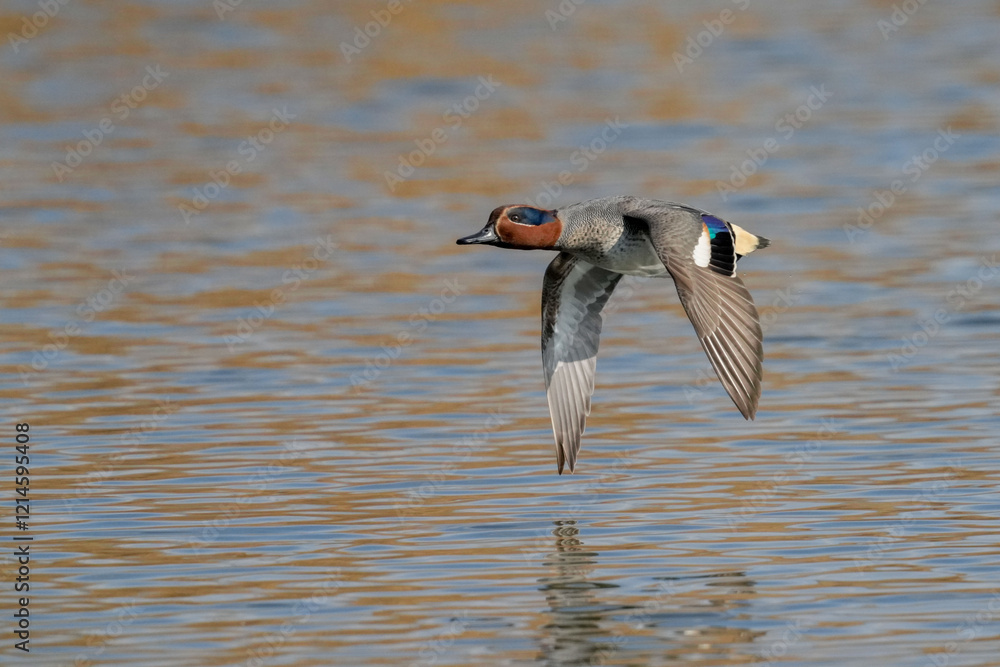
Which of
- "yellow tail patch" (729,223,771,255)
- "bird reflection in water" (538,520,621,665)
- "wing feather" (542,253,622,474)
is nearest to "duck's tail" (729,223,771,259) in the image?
"yellow tail patch" (729,223,771,255)

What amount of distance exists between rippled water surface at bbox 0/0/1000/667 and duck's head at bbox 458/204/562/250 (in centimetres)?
128

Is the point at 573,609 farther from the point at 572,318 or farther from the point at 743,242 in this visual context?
the point at 572,318

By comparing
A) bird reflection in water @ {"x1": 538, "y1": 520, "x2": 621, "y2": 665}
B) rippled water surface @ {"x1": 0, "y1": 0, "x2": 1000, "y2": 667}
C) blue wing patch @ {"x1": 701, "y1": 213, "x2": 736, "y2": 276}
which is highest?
blue wing patch @ {"x1": 701, "y1": 213, "x2": 736, "y2": 276}

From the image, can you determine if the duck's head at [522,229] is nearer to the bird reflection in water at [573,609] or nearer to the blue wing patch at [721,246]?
the blue wing patch at [721,246]

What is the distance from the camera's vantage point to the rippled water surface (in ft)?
26.3

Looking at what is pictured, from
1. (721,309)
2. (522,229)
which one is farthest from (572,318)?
(721,309)

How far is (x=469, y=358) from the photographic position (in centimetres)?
1348

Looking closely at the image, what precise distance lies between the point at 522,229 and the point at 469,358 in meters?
3.43

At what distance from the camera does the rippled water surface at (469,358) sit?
802 centimetres

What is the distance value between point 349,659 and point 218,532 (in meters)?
2.13

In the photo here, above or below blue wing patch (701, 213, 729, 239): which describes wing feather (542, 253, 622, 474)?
below

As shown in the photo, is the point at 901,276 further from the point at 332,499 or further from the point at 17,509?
the point at 17,509

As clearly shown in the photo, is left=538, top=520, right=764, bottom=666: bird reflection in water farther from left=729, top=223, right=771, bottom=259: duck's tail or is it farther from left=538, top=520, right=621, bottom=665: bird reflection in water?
left=729, top=223, right=771, bottom=259: duck's tail

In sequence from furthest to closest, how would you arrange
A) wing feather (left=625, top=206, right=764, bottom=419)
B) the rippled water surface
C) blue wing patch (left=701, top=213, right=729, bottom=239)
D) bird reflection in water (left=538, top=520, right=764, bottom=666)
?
blue wing patch (left=701, top=213, right=729, bottom=239)
wing feather (left=625, top=206, right=764, bottom=419)
the rippled water surface
bird reflection in water (left=538, top=520, right=764, bottom=666)
